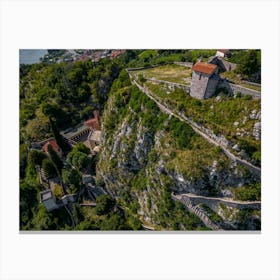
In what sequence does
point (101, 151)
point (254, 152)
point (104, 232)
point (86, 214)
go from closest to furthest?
point (254, 152), point (104, 232), point (86, 214), point (101, 151)

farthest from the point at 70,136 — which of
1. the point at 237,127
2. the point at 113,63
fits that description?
the point at 237,127

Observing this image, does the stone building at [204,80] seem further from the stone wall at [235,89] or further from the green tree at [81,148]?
the green tree at [81,148]

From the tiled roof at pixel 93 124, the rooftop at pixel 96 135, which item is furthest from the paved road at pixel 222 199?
the tiled roof at pixel 93 124

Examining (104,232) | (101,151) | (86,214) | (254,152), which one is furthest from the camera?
(101,151)

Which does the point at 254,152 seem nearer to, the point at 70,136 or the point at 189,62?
the point at 189,62

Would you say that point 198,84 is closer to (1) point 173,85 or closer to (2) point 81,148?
(1) point 173,85

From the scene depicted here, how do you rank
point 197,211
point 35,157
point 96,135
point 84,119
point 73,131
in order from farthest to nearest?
point 84,119 → point 73,131 → point 96,135 → point 35,157 → point 197,211

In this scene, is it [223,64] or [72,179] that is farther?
[72,179]

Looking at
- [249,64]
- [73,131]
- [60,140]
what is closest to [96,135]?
[73,131]
